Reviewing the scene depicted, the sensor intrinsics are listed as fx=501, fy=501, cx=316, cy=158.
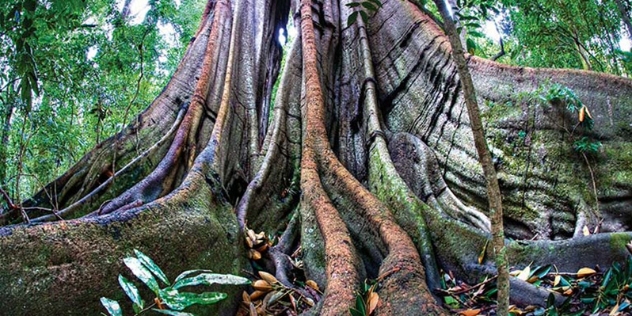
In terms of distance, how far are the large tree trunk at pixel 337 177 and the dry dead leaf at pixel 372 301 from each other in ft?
0.12

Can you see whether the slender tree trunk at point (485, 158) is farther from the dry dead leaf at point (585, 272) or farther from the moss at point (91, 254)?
the moss at point (91, 254)

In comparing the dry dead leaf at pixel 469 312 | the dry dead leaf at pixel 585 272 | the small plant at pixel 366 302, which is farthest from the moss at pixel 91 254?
the dry dead leaf at pixel 585 272

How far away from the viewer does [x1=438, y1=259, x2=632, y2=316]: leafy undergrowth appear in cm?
180

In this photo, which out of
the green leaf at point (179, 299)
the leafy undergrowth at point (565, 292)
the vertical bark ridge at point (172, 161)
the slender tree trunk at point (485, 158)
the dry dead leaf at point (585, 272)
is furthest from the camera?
the vertical bark ridge at point (172, 161)

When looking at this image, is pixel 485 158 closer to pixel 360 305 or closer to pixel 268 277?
pixel 360 305

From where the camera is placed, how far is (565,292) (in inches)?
75.5

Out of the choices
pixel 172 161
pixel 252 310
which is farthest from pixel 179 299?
pixel 172 161

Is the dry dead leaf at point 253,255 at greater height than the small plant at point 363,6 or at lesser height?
lesser

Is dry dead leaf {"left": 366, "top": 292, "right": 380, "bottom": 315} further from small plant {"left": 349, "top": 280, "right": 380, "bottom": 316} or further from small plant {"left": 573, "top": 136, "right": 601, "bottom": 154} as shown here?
small plant {"left": 573, "top": 136, "right": 601, "bottom": 154}

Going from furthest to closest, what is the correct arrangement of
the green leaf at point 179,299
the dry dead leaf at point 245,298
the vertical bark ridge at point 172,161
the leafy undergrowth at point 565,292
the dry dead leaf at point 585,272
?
the vertical bark ridge at point 172,161
the dry dead leaf at point 245,298
the dry dead leaf at point 585,272
the leafy undergrowth at point 565,292
the green leaf at point 179,299

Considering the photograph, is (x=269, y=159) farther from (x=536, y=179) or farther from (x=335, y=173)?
(x=536, y=179)

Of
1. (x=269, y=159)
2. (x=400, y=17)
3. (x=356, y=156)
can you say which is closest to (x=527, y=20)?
(x=400, y=17)

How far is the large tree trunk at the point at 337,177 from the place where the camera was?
5.82 ft

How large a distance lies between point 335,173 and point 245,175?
95 centimetres
